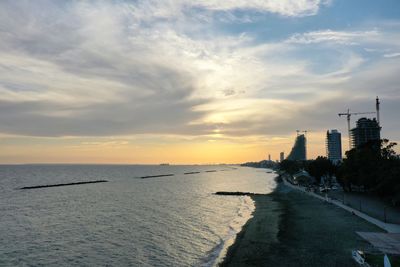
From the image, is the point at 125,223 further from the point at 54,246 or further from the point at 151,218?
the point at 54,246

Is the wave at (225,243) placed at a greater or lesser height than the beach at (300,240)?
lesser

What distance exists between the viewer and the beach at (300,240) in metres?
33.4

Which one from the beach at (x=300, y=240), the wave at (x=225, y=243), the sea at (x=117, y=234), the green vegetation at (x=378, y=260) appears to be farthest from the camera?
the sea at (x=117, y=234)

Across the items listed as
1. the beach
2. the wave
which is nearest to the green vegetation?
the beach

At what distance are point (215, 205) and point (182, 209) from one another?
36.7ft

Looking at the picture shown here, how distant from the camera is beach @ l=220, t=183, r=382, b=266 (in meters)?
33.4

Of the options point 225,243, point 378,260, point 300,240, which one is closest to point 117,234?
point 225,243

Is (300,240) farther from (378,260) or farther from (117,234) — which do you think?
(117,234)

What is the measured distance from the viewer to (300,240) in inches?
1626

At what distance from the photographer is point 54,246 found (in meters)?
43.1

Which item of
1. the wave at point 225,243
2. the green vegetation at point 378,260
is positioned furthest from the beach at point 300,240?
the green vegetation at point 378,260

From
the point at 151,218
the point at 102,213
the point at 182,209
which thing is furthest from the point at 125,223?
the point at 182,209

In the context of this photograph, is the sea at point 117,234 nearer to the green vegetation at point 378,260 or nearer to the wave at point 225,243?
the wave at point 225,243

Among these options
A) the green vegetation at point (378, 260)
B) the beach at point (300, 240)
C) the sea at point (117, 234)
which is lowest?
the sea at point (117, 234)
